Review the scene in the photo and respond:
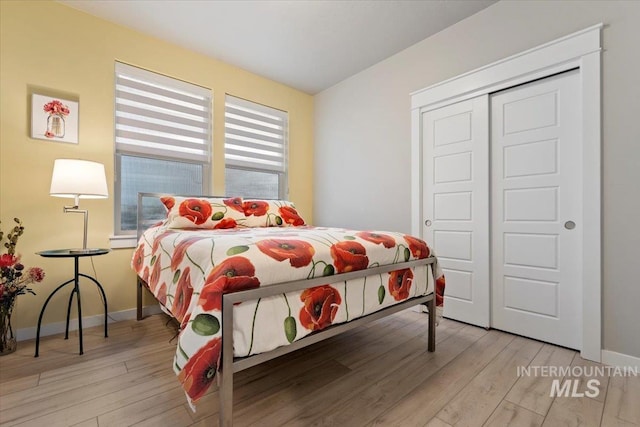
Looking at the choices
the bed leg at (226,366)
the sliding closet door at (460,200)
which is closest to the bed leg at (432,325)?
the sliding closet door at (460,200)

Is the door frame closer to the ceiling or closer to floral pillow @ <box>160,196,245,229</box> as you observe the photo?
the ceiling

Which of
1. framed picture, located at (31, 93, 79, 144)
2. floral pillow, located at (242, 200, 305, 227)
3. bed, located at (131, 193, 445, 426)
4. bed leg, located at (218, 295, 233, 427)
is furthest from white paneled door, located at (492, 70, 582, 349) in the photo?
framed picture, located at (31, 93, 79, 144)

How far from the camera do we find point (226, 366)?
108 cm

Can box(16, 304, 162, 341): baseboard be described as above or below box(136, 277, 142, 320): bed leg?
below

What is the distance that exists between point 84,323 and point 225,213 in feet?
4.71

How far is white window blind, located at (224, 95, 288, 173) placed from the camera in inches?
131

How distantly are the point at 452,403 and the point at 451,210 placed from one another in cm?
164

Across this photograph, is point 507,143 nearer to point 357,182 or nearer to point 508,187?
point 508,187

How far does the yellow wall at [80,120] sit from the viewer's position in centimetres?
215

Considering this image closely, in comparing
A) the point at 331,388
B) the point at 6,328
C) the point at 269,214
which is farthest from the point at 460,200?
the point at 6,328

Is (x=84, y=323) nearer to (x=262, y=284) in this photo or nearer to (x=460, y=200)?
(x=262, y=284)

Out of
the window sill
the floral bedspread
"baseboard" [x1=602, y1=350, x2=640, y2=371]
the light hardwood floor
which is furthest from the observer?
the window sill

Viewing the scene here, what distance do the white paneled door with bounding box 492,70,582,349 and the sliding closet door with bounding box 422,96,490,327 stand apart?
0.08 m

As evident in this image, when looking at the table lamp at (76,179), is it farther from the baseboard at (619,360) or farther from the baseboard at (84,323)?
the baseboard at (619,360)
